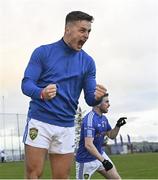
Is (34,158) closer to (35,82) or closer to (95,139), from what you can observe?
(35,82)

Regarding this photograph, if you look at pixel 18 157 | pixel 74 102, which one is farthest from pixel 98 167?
pixel 18 157

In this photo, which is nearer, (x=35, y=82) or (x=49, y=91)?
(x=49, y=91)

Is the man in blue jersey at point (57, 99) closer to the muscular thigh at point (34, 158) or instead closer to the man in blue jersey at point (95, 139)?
the muscular thigh at point (34, 158)

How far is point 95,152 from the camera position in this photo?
860cm

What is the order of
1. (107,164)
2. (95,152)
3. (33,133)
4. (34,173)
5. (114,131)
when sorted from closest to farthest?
(34,173), (33,133), (107,164), (95,152), (114,131)

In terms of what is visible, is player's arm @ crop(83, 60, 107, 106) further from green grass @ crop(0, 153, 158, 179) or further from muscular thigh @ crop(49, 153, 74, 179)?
green grass @ crop(0, 153, 158, 179)

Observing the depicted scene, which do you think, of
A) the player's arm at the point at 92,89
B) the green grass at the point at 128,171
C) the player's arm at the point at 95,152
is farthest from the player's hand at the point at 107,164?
the player's arm at the point at 92,89

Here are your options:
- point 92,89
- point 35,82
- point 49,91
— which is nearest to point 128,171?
point 92,89

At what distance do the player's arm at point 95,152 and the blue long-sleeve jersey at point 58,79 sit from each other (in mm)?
2706

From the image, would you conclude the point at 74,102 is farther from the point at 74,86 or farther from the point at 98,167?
the point at 98,167

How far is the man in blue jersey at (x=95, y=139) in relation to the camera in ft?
29.4

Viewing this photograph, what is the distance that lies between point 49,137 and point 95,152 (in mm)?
3078

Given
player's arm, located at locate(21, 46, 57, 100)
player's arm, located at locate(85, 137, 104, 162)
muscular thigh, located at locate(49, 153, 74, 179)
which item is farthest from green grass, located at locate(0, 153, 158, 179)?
player's arm, located at locate(21, 46, 57, 100)

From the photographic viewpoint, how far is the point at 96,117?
29.9 ft
